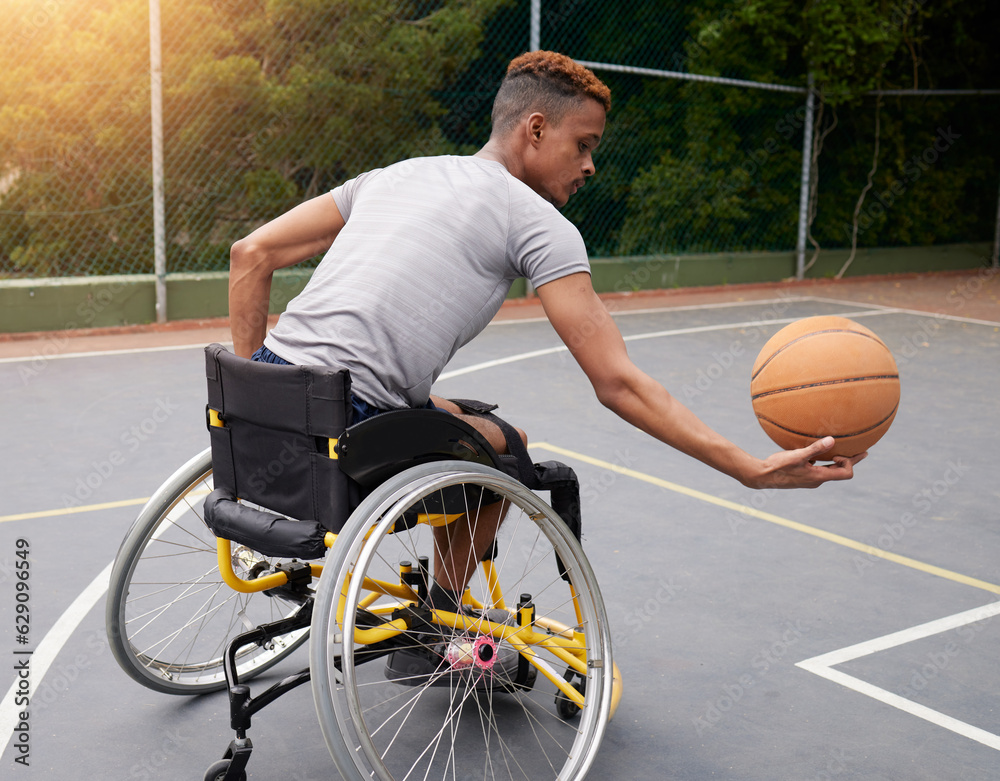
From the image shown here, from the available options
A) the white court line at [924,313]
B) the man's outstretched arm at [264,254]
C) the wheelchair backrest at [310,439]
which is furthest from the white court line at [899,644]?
the white court line at [924,313]

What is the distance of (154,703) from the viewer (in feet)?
9.84

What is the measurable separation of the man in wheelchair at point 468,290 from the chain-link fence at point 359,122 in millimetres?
7680

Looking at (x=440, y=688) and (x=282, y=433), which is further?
(x=440, y=688)

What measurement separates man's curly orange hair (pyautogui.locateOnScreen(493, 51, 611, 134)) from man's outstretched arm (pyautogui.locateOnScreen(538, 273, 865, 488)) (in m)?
0.52

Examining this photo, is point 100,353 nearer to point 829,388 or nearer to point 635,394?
point 635,394

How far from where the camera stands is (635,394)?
2.50 m

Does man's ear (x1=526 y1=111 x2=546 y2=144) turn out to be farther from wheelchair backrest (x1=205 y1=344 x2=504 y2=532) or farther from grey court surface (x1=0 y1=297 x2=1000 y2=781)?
grey court surface (x1=0 y1=297 x2=1000 y2=781)

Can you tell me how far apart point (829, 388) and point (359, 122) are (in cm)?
880

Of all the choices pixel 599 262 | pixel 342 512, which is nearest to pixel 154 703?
pixel 342 512

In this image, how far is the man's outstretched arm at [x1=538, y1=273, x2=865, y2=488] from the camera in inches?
97.3

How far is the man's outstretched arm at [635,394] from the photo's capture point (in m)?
2.47

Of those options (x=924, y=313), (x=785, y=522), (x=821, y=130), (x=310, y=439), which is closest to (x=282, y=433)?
(x=310, y=439)

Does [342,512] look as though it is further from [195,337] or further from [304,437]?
[195,337]

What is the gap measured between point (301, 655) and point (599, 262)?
9.16 metres
